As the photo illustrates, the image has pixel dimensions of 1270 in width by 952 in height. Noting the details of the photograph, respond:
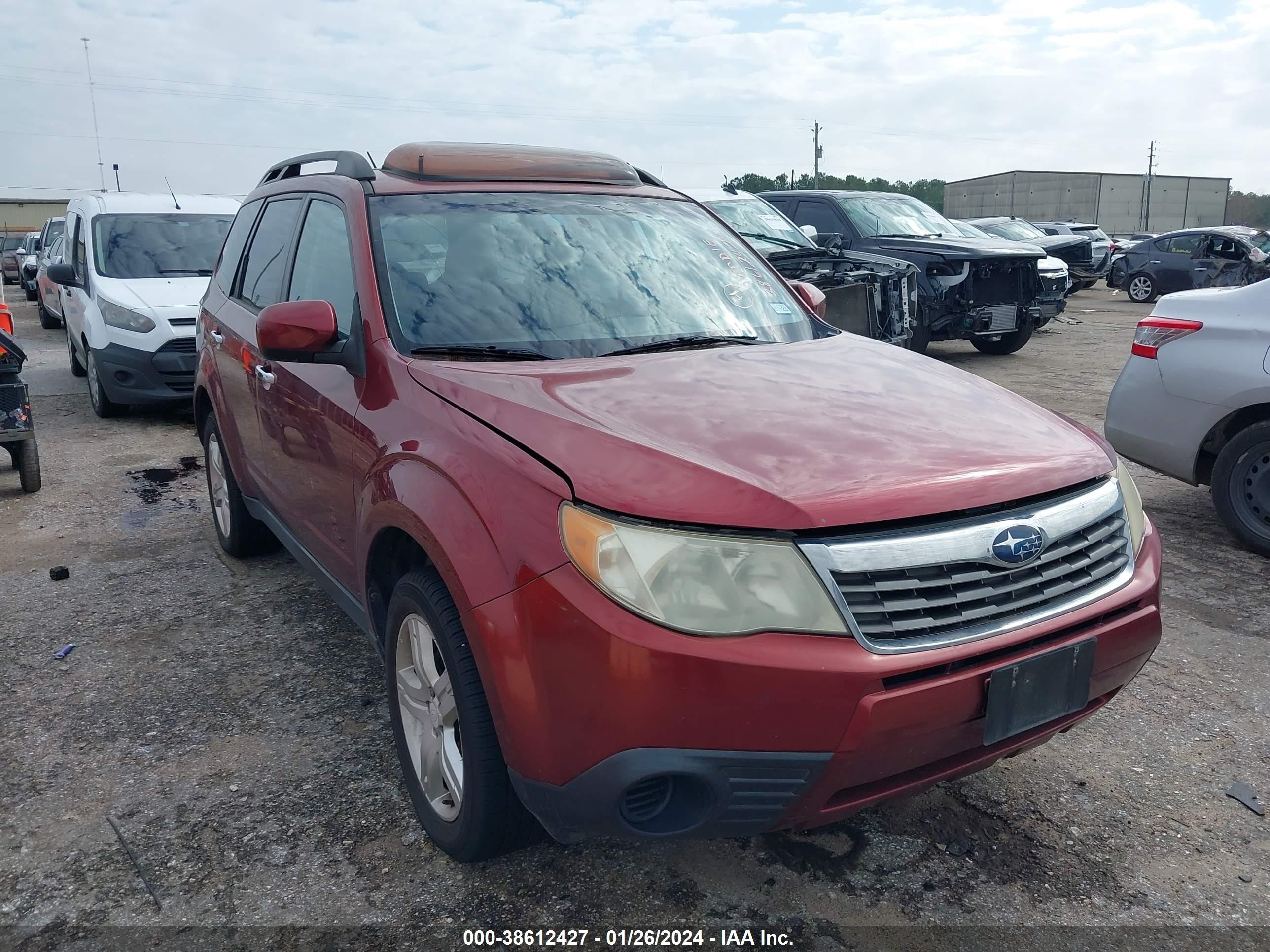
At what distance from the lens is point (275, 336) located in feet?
8.84

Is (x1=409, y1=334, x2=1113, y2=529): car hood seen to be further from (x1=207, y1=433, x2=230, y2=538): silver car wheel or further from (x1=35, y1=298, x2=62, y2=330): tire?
(x1=35, y1=298, x2=62, y2=330): tire

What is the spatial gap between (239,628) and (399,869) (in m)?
1.86

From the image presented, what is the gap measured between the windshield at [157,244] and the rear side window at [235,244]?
4.63 metres

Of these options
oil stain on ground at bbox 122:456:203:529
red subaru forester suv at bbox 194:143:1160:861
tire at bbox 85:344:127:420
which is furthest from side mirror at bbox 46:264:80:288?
red subaru forester suv at bbox 194:143:1160:861

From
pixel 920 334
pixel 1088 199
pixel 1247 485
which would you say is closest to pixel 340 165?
pixel 1247 485

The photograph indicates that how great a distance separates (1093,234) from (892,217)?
16.2 m

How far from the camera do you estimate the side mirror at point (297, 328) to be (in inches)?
106

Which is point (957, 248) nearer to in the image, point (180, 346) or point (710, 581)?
point (180, 346)

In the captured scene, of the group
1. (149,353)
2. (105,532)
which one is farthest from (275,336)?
(149,353)

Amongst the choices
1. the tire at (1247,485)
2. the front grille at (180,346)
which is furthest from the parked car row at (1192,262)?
the front grille at (180,346)

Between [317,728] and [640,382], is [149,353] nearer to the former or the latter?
[317,728]

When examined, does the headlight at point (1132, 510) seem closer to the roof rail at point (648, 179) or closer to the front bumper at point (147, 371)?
the roof rail at point (648, 179)

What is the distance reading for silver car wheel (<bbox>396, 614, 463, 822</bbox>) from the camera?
2.36 m

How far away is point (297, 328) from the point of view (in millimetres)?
2689
